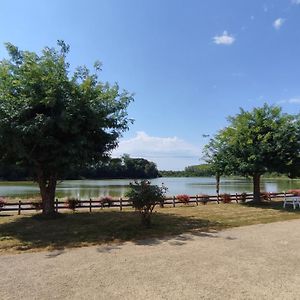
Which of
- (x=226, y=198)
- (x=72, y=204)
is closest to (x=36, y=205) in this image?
(x=72, y=204)

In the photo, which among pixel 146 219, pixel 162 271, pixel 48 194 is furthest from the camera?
pixel 48 194

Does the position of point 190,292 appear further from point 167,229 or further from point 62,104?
point 62,104

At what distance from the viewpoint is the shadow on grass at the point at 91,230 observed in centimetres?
1116

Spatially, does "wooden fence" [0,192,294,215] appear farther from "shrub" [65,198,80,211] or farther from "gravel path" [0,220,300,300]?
"gravel path" [0,220,300,300]

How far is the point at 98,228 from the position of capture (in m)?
13.7

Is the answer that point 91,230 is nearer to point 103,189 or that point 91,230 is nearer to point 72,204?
point 72,204

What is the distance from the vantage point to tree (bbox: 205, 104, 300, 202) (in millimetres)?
22484

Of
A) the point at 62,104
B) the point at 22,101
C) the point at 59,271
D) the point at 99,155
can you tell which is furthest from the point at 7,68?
the point at 59,271

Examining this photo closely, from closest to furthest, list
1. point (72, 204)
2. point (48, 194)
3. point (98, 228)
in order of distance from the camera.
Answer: point (98, 228) → point (48, 194) → point (72, 204)

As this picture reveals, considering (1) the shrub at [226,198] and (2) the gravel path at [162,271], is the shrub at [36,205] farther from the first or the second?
(1) the shrub at [226,198]

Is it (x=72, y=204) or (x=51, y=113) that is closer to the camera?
(x=51, y=113)

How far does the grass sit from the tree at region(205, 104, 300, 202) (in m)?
4.92

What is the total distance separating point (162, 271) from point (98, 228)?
650 centimetres

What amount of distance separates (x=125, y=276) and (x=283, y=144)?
688 inches
